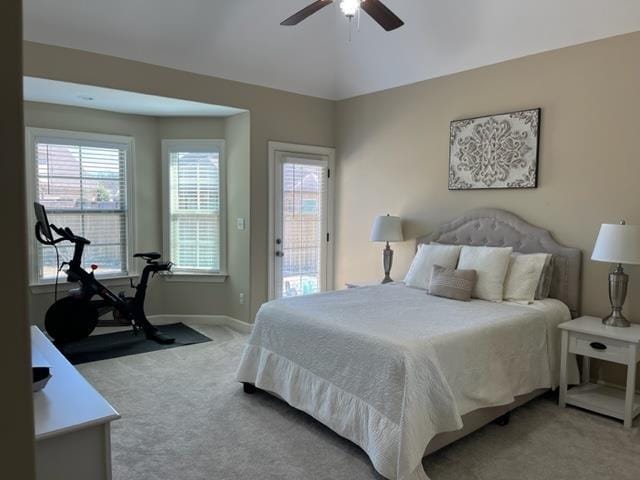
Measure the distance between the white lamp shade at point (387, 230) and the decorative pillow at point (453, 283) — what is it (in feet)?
3.36

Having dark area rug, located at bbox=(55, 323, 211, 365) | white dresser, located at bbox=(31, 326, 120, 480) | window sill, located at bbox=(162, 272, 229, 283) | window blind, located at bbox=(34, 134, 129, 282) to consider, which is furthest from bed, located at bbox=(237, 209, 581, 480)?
window blind, located at bbox=(34, 134, 129, 282)

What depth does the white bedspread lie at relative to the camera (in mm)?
2410

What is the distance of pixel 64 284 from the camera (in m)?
4.90

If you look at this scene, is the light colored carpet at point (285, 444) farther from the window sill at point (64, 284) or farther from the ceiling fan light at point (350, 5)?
the ceiling fan light at point (350, 5)

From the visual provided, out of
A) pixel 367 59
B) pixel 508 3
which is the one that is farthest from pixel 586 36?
pixel 367 59

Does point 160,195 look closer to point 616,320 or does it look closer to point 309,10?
point 309,10

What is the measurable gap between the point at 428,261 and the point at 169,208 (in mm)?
3157

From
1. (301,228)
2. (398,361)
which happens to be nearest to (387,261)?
(301,228)

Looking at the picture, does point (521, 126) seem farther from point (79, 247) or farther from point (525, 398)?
point (79, 247)

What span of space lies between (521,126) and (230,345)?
3.48 metres

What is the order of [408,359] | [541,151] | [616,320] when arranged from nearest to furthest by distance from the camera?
1. [408,359]
2. [616,320]
3. [541,151]

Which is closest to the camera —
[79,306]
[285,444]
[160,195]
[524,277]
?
[285,444]

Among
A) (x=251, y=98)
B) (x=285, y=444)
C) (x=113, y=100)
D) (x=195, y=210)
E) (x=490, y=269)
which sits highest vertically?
(x=251, y=98)

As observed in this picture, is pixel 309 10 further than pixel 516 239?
No
